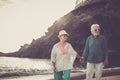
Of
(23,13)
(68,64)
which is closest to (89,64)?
(68,64)

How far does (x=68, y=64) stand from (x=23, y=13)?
2.03m

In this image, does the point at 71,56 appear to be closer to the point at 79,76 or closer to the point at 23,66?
the point at 79,76

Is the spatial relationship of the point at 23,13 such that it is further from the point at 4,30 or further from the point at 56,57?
the point at 56,57

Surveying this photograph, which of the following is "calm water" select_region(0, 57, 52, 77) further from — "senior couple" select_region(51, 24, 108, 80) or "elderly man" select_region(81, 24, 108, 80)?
"elderly man" select_region(81, 24, 108, 80)

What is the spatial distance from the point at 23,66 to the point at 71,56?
1452 millimetres

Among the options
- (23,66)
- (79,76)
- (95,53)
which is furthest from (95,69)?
(23,66)

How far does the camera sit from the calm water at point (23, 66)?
22.5 ft

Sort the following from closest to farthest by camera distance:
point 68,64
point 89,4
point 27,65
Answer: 1. point 68,64
2. point 27,65
3. point 89,4

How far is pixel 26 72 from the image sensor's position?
22.8 ft

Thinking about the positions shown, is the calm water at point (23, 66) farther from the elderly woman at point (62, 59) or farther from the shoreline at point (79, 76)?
the elderly woman at point (62, 59)

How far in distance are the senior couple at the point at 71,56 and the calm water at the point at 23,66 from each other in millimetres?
1228

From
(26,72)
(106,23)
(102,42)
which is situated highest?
(106,23)

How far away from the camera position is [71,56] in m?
5.95

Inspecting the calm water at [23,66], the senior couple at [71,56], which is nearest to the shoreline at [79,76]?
the calm water at [23,66]
